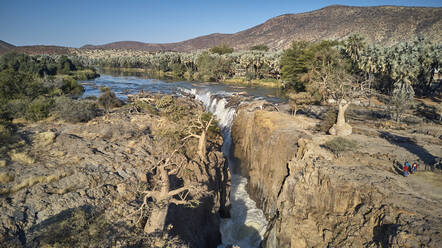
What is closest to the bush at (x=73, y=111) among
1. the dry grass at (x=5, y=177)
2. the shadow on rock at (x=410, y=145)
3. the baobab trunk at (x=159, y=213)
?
the dry grass at (x=5, y=177)

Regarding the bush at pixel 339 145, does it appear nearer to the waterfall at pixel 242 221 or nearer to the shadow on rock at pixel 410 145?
the shadow on rock at pixel 410 145

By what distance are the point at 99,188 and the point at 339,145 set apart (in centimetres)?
1330

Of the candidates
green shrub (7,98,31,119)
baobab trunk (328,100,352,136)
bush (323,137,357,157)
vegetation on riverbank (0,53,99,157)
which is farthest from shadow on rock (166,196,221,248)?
green shrub (7,98,31,119)

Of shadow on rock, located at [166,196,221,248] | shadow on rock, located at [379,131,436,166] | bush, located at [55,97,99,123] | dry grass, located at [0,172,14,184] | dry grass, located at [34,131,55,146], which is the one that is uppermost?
bush, located at [55,97,99,123]

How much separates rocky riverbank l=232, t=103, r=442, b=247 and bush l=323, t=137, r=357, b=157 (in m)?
0.15

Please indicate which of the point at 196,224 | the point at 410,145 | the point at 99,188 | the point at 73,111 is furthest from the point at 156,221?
the point at 410,145

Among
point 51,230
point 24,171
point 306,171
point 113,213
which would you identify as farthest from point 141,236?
point 306,171

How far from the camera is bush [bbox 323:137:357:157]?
1468cm

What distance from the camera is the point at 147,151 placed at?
15867 mm

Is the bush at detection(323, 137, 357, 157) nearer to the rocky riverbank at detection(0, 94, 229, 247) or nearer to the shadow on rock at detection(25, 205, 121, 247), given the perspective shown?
the rocky riverbank at detection(0, 94, 229, 247)

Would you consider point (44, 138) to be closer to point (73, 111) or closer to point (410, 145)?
point (73, 111)

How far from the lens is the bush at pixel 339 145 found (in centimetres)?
1468

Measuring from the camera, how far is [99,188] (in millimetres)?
11453

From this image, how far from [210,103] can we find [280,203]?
26806 millimetres
